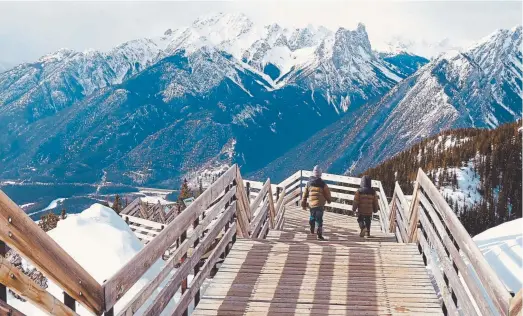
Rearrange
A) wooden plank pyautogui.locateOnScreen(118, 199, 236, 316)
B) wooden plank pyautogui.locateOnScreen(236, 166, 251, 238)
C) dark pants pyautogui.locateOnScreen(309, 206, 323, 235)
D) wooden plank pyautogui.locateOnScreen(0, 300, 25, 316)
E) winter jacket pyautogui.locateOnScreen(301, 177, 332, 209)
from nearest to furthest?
wooden plank pyautogui.locateOnScreen(0, 300, 25, 316) < wooden plank pyautogui.locateOnScreen(118, 199, 236, 316) < wooden plank pyautogui.locateOnScreen(236, 166, 251, 238) < winter jacket pyautogui.locateOnScreen(301, 177, 332, 209) < dark pants pyautogui.locateOnScreen(309, 206, 323, 235)

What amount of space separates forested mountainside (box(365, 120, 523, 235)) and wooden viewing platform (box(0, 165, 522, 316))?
5146 cm

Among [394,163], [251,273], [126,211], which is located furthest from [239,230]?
[394,163]

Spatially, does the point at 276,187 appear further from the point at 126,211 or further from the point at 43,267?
the point at 43,267

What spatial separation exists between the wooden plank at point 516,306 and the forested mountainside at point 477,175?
56.3 m

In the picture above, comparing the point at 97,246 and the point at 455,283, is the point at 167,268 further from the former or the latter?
the point at 97,246

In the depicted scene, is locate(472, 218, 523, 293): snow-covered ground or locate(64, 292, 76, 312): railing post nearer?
locate(64, 292, 76, 312): railing post

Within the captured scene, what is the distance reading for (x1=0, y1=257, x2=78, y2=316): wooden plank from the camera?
3298mm

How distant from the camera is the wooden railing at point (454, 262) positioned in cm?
479

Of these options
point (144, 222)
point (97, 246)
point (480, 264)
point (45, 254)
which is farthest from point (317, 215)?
point (144, 222)

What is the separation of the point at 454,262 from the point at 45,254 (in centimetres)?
483

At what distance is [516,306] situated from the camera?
4.05 meters

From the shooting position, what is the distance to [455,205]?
6209 cm

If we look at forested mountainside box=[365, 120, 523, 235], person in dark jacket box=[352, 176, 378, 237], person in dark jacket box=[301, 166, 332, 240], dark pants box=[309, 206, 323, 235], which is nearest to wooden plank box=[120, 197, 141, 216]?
dark pants box=[309, 206, 323, 235]

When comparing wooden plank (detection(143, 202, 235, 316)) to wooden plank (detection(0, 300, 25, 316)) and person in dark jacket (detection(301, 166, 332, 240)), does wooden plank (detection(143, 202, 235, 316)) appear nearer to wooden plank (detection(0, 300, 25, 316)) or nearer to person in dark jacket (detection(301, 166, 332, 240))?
wooden plank (detection(0, 300, 25, 316))
